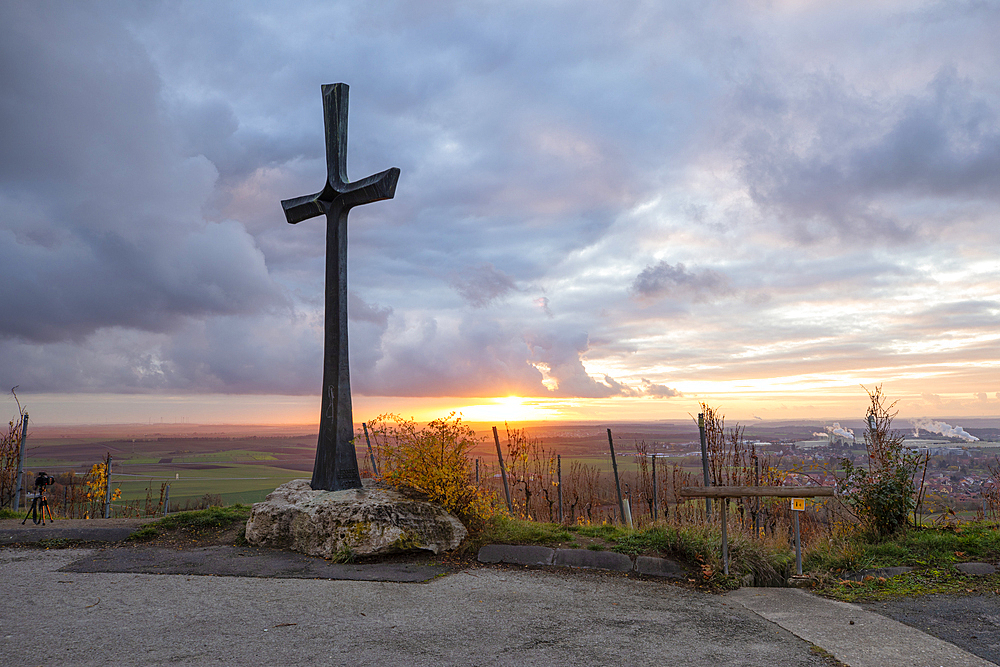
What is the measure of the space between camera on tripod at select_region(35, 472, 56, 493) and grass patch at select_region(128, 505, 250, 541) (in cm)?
201

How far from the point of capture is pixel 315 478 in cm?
936

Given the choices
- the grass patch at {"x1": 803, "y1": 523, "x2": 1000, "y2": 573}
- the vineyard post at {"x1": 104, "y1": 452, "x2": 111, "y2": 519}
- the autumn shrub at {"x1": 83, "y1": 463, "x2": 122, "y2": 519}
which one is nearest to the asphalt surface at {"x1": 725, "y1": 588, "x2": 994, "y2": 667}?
the grass patch at {"x1": 803, "y1": 523, "x2": 1000, "y2": 573}

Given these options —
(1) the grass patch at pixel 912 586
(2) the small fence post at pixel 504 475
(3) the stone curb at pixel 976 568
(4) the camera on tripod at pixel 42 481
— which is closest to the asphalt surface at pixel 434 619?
(1) the grass patch at pixel 912 586

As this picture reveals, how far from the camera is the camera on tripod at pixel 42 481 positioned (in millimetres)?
9844

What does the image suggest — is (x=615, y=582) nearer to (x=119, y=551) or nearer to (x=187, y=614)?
(x=187, y=614)

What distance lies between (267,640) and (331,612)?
816 millimetres

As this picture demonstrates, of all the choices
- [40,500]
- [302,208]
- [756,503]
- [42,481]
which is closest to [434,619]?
[302,208]

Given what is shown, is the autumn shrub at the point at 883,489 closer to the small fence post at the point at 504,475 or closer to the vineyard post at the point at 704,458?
the vineyard post at the point at 704,458

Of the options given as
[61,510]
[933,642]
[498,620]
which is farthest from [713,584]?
[61,510]

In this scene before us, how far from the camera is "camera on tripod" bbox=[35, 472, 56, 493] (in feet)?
32.3

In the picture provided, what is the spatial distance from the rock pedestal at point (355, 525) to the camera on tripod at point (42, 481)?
404cm

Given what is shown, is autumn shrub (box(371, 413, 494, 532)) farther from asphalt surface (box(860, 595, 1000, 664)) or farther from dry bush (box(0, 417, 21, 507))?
dry bush (box(0, 417, 21, 507))

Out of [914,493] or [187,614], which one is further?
[914,493]

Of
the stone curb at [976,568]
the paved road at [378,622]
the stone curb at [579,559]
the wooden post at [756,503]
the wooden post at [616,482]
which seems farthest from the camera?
the wooden post at [616,482]
